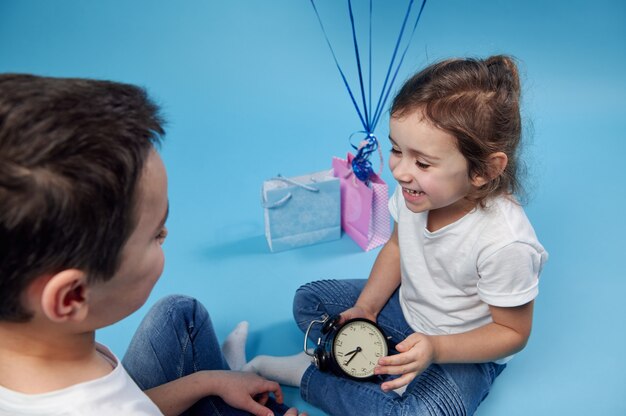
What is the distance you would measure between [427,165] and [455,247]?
0.46 ft

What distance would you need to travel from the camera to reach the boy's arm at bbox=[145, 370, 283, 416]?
2.85 ft

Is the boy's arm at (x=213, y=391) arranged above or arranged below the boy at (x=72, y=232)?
below

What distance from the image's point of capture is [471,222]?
94 centimetres

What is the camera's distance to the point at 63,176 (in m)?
0.50

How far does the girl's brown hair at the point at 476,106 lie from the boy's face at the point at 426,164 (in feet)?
0.04

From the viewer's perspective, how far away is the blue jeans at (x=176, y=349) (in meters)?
0.94

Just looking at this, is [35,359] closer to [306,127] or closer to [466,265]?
[466,265]

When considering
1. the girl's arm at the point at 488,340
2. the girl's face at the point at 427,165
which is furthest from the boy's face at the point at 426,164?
the girl's arm at the point at 488,340

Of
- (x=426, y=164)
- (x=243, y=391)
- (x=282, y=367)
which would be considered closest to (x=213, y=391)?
(x=243, y=391)

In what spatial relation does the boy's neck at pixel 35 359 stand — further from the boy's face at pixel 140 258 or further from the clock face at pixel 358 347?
the clock face at pixel 358 347

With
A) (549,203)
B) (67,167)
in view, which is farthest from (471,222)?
(549,203)

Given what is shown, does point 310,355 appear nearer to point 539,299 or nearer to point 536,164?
point 539,299

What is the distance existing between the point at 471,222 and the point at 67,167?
2.03 feet

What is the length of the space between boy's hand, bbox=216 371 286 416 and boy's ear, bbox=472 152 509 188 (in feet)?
1.47
